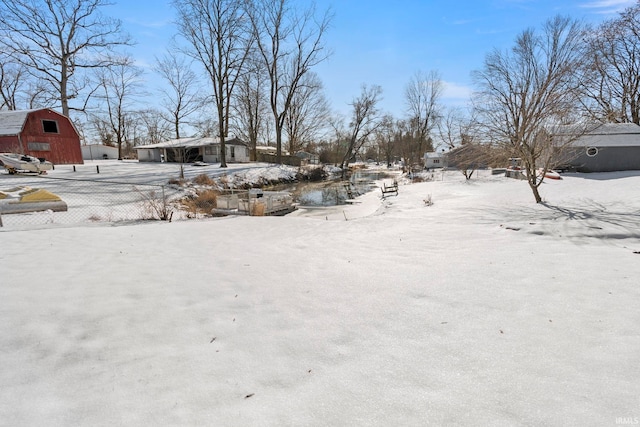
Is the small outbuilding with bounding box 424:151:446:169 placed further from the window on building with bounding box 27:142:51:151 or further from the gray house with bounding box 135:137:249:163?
the window on building with bounding box 27:142:51:151

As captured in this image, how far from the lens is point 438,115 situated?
171 feet

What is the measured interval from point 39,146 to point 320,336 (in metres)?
31.5

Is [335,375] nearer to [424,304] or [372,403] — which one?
[372,403]

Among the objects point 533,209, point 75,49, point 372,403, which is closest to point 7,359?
point 372,403

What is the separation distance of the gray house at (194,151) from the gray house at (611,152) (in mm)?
34970

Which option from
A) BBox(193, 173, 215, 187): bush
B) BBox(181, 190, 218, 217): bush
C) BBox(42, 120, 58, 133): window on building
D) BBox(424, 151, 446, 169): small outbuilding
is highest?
BBox(42, 120, 58, 133): window on building

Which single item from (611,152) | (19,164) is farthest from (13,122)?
(611,152)

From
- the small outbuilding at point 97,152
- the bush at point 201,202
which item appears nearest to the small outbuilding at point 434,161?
the bush at point 201,202

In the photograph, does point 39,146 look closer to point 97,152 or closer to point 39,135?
point 39,135

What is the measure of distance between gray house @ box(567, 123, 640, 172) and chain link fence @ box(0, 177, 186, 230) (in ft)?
90.4

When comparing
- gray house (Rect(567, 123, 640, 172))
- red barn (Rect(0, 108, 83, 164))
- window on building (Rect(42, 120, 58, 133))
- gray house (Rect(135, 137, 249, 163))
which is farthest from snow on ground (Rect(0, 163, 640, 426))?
gray house (Rect(135, 137, 249, 163))

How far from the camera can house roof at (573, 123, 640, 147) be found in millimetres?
21125

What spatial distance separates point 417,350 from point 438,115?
57356 millimetres

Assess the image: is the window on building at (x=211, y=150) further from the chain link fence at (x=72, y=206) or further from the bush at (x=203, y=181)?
the chain link fence at (x=72, y=206)
